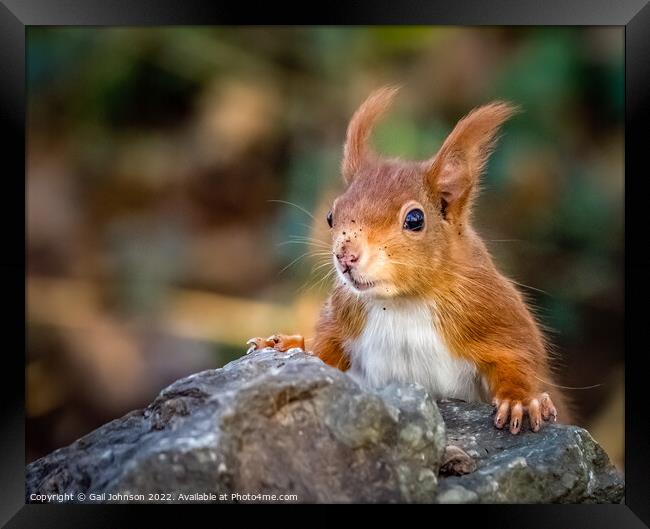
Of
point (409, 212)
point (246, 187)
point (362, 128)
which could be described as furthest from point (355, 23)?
point (246, 187)

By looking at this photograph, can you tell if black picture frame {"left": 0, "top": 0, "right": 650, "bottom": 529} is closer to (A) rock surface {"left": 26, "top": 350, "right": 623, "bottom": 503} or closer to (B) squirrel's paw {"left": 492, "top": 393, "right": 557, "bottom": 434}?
(A) rock surface {"left": 26, "top": 350, "right": 623, "bottom": 503}

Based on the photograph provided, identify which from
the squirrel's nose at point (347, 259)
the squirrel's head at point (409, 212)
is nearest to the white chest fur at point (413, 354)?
the squirrel's head at point (409, 212)

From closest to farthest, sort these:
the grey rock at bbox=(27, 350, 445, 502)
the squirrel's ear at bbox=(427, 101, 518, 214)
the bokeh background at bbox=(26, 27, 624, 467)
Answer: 1. the grey rock at bbox=(27, 350, 445, 502)
2. the squirrel's ear at bbox=(427, 101, 518, 214)
3. the bokeh background at bbox=(26, 27, 624, 467)

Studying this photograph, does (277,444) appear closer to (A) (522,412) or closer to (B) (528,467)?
(B) (528,467)

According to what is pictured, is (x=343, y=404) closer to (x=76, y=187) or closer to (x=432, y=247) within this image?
(x=432, y=247)

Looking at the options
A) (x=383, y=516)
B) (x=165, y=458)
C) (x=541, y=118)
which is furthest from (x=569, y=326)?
(x=165, y=458)

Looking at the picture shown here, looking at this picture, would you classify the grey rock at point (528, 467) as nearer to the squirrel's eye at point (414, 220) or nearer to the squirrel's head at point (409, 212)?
the squirrel's head at point (409, 212)

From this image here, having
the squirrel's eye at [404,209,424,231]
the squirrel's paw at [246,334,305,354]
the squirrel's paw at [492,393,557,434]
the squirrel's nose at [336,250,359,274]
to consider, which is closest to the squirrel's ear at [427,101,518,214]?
the squirrel's eye at [404,209,424,231]
